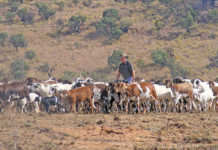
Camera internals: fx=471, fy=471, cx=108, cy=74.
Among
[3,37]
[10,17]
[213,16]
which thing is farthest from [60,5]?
[213,16]

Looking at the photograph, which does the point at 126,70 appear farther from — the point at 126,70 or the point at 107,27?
the point at 107,27

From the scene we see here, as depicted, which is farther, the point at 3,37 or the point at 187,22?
the point at 187,22

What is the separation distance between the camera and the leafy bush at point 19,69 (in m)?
46.2

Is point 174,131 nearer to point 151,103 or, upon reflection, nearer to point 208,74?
point 151,103

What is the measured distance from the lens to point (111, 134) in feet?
42.9

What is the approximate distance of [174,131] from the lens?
13.5 meters

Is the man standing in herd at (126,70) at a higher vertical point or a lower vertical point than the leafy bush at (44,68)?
lower

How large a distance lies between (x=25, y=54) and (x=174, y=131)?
41732mm

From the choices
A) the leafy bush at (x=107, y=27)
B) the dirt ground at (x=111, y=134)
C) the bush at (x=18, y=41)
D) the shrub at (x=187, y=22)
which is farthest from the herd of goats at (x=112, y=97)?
the shrub at (x=187, y=22)

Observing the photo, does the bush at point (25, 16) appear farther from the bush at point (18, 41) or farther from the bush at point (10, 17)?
the bush at point (18, 41)

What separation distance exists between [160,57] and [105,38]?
457 inches

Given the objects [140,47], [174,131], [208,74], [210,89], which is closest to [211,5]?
[140,47]

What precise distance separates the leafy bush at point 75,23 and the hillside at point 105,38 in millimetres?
130

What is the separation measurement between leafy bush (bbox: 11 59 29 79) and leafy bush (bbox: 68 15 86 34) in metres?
13.2
